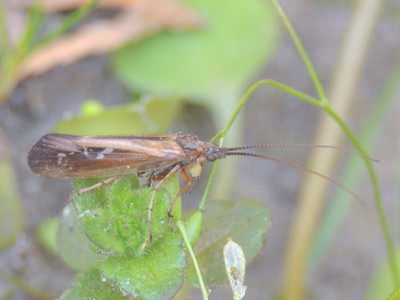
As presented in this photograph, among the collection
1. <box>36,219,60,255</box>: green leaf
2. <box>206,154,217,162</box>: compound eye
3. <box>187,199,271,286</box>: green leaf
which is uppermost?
<box>36,219,60,255</box>: green leaf

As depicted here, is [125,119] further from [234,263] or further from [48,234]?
[234,263]

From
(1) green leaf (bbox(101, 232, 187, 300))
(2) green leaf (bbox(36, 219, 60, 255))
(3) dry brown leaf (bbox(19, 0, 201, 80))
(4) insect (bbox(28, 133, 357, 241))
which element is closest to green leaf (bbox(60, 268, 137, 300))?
(1) green leaf (bbox(101, 232, 187, 300))

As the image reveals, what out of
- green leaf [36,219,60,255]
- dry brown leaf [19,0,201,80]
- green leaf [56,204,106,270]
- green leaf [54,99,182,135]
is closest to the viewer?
green leaf [56,204,106,270]

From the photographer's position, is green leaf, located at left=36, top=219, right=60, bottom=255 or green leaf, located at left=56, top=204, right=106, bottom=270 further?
green leaf, located at left=36, top=219, right=60, bottom=255

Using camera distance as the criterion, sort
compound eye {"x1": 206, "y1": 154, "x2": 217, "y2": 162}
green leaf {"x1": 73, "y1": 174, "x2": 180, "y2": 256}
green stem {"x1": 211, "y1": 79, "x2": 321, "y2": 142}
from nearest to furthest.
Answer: green leaf {"x1": 73, "y1": 174, "x2": 180, "y2": 256} → green stem {"x1": 211, "y1": 79, "x2": 321, "y2": 142} → compound eye {"x1": 206, "y1": 154, "x2": 217, "y2": 162}

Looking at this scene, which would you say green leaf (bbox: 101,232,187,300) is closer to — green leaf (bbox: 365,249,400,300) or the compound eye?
the compound eye

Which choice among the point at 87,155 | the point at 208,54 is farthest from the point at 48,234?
the point at 208,54

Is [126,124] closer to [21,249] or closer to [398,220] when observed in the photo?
[21,249]
